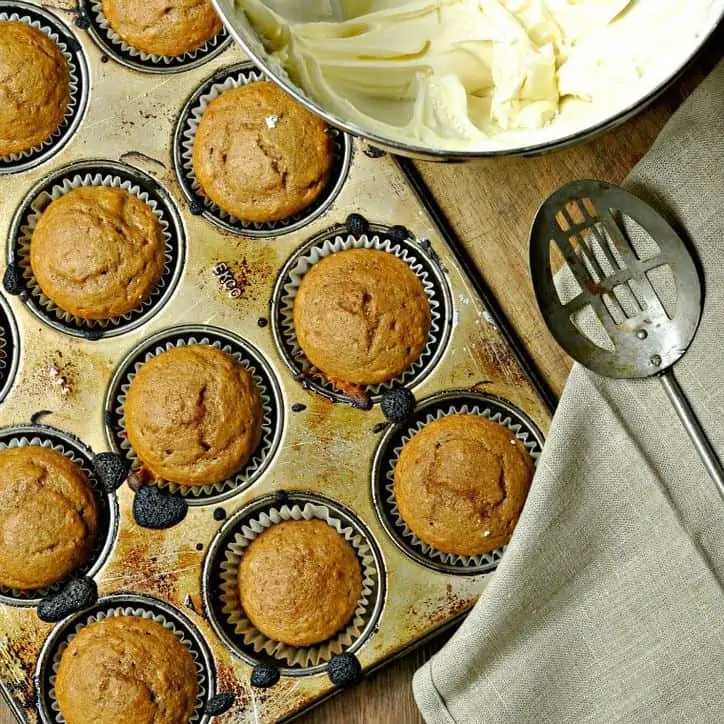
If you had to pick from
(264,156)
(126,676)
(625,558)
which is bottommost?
(625,558)

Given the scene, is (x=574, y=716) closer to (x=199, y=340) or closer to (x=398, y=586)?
(x=398, y=586)

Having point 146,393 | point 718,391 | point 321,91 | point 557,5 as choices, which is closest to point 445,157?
point 321,91

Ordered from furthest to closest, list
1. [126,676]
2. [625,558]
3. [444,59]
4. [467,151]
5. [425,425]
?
[425,425] → [126,676] → [625,558] → [444,59] → [467,151]

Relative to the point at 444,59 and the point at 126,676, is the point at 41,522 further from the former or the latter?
the point at 444,59

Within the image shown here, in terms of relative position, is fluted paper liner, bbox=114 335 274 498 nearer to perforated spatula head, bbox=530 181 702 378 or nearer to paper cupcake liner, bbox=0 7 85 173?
paper cupcake liner, bbox=0 7 85 173

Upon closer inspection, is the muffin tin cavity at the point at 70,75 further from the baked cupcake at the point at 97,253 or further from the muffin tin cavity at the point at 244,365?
the muffin tin cavity at the point at 244,365

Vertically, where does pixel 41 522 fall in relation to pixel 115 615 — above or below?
above

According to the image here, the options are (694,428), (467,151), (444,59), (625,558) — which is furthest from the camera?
(625,558)

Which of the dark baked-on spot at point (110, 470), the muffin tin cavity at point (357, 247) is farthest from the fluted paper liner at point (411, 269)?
the dark baked-on spot at point (110, 470)

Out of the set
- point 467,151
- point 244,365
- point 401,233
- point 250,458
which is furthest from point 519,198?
point 250,458
